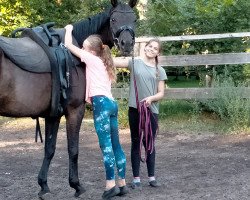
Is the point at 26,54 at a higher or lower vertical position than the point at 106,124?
higher

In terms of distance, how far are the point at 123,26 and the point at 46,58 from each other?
0.84m

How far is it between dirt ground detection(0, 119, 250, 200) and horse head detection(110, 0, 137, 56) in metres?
1.53

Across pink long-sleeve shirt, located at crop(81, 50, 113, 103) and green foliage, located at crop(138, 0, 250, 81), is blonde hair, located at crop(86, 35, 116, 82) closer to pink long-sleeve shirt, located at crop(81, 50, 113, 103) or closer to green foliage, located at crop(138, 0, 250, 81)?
pink long-sleeve shirt, located at crop(81, 50, 113, 103)

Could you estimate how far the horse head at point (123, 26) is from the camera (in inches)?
191

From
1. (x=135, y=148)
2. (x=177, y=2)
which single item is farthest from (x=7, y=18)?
(x=135, y=148)

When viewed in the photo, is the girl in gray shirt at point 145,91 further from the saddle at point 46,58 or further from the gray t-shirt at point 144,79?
the saddle at point 46,58

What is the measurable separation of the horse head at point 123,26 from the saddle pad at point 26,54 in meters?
0.75

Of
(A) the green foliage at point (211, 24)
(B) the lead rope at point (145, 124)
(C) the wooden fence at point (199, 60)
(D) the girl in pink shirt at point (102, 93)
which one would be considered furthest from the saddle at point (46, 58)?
(A) the green foliage at point (211, 24)

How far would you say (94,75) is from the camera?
16.0ft

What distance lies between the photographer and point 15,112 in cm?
453

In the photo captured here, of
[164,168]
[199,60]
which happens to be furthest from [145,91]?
[199,60]

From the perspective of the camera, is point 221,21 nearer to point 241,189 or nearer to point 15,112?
point 241,189

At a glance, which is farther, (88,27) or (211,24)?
(211,24)

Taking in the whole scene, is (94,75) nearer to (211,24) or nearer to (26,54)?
(26,54)
